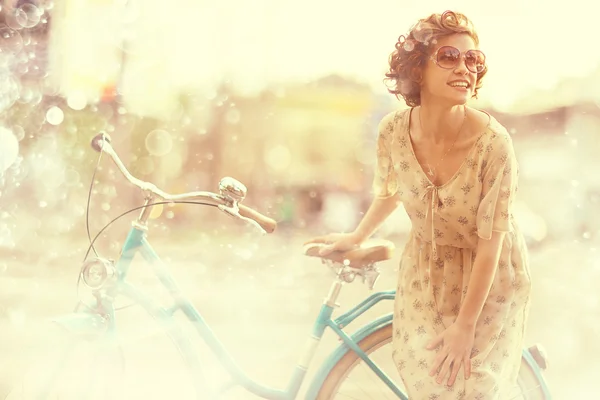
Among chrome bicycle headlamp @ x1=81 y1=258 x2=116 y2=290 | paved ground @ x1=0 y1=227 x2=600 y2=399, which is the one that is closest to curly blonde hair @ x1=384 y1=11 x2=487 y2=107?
paved ground @ x1=0 y1=227 x2=600 y2=399

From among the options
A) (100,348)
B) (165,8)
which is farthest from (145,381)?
(165,8)

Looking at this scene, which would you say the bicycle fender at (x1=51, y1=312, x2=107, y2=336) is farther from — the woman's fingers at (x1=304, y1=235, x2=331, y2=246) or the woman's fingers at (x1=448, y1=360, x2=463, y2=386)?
the woman's fingers at (x1=448, y1=360, x2=463, y2=386)

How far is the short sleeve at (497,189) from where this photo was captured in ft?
4.24

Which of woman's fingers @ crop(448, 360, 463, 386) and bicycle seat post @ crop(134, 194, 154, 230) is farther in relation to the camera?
bicycle seat post @ crop(134, 194, 154, 230)

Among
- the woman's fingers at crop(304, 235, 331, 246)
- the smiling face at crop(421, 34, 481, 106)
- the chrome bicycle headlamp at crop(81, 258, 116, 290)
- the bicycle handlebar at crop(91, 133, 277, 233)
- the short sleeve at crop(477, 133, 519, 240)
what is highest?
the smiling face at crop(421, 34, 481, 106)

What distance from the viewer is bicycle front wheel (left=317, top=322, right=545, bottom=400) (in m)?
1.52

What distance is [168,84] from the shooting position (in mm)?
1701

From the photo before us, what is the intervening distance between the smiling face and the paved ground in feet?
1.90

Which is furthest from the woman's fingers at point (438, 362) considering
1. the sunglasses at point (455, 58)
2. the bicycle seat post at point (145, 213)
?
the bicycle seat post at point (145, 213)

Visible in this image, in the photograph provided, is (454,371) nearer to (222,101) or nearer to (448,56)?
(448,56)

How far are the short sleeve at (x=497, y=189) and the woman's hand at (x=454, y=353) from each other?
0.20 metres

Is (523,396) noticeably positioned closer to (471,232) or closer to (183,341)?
(471,232)

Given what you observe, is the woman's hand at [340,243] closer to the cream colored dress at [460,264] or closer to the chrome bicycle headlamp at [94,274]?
the cream colored dress at [460,264]

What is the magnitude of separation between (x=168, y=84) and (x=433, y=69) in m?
0.71
